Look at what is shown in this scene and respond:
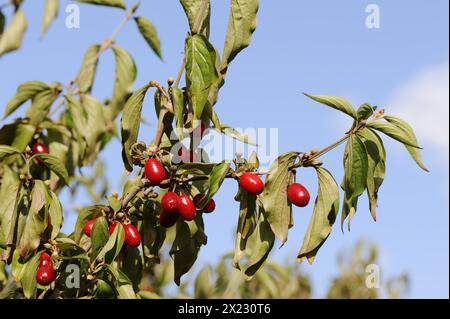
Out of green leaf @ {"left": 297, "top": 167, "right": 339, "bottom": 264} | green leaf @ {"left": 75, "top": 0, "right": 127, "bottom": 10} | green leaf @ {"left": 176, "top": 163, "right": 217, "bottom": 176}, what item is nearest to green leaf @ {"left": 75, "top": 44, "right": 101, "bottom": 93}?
green leaf @ {"left": 75, "top": 0, "right": 127, "bottom": 10}

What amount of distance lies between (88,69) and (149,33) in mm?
507

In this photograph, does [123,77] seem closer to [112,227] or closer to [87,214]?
[87,214]

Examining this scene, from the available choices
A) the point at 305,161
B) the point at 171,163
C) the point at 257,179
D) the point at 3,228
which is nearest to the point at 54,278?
the point at 3,228

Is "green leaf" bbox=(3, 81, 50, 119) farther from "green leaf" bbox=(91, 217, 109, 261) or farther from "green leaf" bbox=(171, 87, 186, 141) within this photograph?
"green leaf" bbox=(171, 87, 186, 141)

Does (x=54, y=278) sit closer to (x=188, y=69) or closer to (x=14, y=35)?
(x=188, y=69)

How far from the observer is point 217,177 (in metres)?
2.93

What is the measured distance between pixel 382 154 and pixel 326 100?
1.16 feet

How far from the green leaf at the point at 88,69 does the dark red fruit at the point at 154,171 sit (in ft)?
6.48

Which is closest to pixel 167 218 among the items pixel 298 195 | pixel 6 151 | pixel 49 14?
pixel 298 195

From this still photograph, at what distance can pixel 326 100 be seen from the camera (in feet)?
9.98

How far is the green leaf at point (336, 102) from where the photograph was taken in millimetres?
3039

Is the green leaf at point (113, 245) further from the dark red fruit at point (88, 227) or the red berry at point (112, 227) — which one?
the dark red fruit at point (88, 227)

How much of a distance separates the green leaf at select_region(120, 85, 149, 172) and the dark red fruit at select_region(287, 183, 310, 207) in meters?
0.76

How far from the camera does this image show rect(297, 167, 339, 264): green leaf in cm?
308
